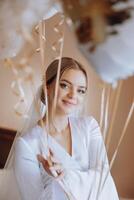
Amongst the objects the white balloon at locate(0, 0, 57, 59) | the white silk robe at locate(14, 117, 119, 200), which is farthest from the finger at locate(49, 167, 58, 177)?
the white balloon at locate(0, 0, 57, 59)

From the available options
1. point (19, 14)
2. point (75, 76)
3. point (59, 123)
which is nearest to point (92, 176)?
point (59, 123)

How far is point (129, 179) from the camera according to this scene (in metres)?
2.57

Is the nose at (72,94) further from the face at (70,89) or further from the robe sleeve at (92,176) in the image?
the robe sleeve at (92,176)

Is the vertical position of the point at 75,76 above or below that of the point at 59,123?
above

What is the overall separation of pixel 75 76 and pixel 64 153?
266 mm

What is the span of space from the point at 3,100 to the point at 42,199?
4.62 feet

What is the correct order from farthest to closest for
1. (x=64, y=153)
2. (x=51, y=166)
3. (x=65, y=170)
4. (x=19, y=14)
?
(x=64, y=153)
(x=65, y=170)
(x=51, y=166)
(x=19, y=14)

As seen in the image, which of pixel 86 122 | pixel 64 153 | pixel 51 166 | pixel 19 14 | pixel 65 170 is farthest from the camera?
pixel 86 122

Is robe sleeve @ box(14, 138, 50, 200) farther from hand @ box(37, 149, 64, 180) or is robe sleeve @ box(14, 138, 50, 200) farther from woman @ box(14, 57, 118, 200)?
hand @ box(37, 149, 64, 180)

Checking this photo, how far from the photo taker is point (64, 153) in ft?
4.17

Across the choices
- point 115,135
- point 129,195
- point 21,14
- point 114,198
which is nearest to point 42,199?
point 114,198

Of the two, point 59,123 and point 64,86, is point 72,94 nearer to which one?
point 64,86

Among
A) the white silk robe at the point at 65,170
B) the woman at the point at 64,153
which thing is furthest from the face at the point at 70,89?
the white silk robe at the point at 65,170

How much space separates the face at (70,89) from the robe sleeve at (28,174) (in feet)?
0.60
